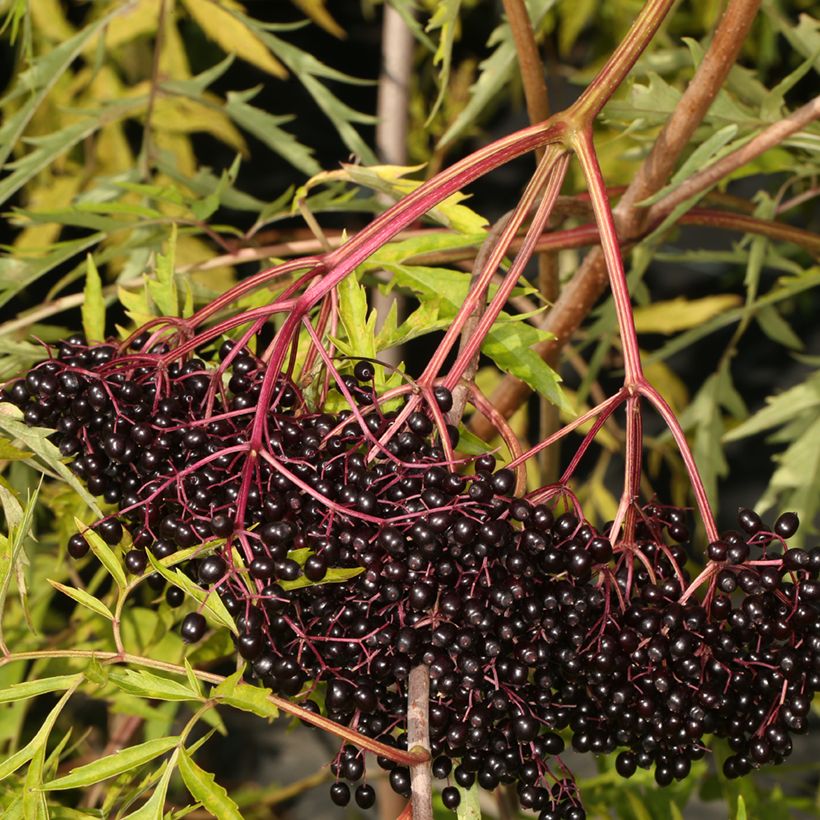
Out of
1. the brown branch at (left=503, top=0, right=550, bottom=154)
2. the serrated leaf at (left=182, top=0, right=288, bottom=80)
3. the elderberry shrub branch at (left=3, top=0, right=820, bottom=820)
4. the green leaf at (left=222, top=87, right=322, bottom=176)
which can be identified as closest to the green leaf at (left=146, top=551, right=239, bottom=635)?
the elderberry shrub branch at (left=3, top=0, right=820, bottom=820)

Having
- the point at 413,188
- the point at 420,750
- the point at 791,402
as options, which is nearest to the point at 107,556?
the point at 420,750

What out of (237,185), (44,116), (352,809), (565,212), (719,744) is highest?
(565,212)

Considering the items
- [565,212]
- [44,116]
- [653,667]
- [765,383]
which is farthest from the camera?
[765,383]

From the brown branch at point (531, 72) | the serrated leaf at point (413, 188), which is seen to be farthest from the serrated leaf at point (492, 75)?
the serrated leaf at point (413, 188)

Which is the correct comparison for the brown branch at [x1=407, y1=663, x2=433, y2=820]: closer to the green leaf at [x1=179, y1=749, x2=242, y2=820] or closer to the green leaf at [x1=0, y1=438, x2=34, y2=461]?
the green leaf at [x1=179, y1=749, x2=242, y2=820]

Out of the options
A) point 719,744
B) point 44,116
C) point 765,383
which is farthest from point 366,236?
point 765,383

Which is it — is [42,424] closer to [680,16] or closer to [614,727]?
[614,727]
